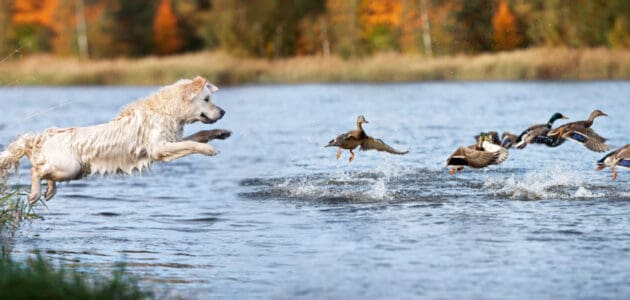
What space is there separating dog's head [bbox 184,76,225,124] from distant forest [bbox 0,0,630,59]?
4309 cm

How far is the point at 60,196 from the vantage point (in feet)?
60.0

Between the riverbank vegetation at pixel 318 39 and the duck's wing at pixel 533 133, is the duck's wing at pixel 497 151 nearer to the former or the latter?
the duck's wing at pixel 533 133

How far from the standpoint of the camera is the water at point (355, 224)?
34.0 ft

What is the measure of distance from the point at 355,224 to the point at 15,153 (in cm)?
468

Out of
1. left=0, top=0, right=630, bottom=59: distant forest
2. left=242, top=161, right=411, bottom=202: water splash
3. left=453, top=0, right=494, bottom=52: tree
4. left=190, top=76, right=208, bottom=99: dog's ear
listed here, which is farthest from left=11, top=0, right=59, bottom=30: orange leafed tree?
left=190, top=76, right=208, bottom=99: dog's ear

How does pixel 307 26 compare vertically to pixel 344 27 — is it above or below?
above

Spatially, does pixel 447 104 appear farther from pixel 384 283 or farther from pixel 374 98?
pixel 384 283

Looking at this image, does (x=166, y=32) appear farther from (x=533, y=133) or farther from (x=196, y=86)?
(x=196, y=86)

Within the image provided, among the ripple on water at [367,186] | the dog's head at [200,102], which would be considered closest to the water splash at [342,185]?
the ripple on water at [367,186]

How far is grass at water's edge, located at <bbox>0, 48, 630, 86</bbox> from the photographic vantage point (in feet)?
153

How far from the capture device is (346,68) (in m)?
55.4

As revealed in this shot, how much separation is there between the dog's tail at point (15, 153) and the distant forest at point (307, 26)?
4241 centimetres

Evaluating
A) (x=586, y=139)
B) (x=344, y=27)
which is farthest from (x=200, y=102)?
(x=344, y=27)

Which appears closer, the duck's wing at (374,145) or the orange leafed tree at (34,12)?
the duck's wing at (374,145)
